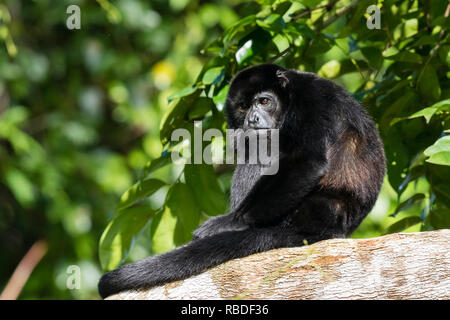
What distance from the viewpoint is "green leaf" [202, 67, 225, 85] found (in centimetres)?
420

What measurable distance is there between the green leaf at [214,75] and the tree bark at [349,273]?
1505 millimetres

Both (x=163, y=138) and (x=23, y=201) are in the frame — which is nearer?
(x=163, y=138)

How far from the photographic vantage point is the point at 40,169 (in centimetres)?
792

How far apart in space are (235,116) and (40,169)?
13.4 ft

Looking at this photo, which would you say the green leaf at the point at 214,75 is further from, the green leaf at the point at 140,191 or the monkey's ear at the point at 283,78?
the green leaf at the point at 140,191

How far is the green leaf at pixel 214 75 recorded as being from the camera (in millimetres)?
4195

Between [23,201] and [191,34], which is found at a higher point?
[191,34]

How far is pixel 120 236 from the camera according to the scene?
4207mm

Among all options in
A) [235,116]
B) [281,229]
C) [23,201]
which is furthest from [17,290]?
[281,229]

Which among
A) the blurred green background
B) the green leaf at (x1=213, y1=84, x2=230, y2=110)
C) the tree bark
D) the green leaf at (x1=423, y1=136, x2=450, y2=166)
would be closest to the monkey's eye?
the green leaf at (x1=213, y1=84, x2=230, y2=110)

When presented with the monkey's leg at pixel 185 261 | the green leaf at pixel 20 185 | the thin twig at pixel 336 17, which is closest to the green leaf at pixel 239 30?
the thin twig at pixel 336 17
